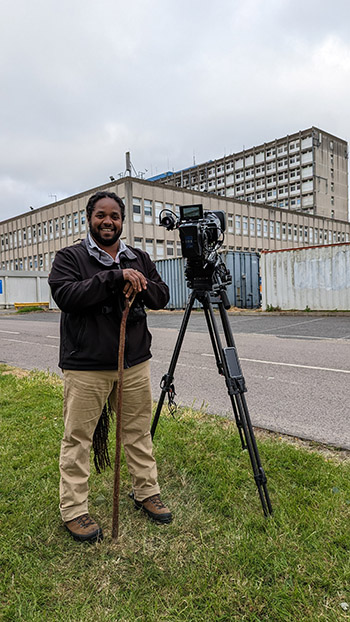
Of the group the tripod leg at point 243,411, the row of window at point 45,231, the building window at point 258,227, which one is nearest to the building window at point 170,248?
the row of window at point 45,231

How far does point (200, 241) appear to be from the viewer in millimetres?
2688

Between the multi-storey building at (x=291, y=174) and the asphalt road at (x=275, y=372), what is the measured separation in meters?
74.4

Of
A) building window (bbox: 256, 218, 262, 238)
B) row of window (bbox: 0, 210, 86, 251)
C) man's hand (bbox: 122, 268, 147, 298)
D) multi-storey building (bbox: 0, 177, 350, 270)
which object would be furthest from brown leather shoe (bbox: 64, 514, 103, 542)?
building window (bbox: 256, 218, 262, 238)

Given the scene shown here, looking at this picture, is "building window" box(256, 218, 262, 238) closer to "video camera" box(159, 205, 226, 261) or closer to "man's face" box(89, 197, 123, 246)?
"video camera" box(159, 205, 226, 261)

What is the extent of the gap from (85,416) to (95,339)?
0.46m

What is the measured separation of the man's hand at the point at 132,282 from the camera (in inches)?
90.7

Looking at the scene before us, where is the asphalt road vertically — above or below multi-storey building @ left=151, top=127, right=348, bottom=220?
below

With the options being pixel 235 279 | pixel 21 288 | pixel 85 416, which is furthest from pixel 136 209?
pixel 85 416

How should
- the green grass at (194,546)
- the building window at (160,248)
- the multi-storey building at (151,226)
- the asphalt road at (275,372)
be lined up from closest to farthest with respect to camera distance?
the green grass at (194,546) → the asphalt road at (275,372) → the multi-storey building at (151,226) → the building window at (160,248)

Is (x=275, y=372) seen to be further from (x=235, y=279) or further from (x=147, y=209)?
(x=147, y=209)

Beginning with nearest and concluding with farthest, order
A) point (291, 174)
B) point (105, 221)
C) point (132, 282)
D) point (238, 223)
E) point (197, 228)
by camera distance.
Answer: point (132, 282) < point (105, 221) < point (197, 228) < point (238, 223) < point (291, 174)

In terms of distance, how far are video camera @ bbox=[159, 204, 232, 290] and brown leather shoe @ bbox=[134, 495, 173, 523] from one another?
1.41m

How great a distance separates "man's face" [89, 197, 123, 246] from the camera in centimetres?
254

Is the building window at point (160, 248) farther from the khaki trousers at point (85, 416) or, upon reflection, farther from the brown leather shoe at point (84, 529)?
the brown leather shoe at point (84, 529)
